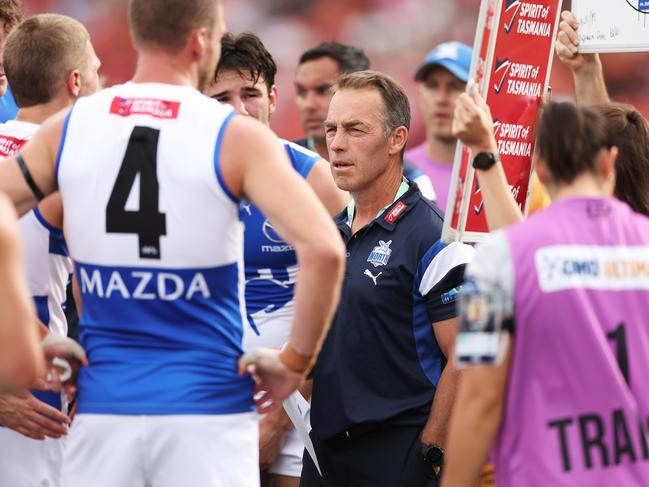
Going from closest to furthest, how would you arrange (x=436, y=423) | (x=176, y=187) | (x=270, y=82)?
1. (x=176, y=187)
2. (x=436, y=423)
3. (x=270, y=82)

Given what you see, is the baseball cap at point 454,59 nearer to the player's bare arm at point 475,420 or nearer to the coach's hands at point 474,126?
the coach's hands at point 474,126

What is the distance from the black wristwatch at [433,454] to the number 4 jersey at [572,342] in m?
1.32

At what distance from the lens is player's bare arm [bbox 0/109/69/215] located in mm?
3672

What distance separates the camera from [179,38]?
366cm

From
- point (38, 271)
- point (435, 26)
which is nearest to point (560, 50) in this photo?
point (38, 271)

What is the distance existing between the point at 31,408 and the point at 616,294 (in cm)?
220

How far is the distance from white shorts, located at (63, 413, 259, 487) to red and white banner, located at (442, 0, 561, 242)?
130cm

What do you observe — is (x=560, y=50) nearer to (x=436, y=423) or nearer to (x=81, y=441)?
(x=436, y=423)

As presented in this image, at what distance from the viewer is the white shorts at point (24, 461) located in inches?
179

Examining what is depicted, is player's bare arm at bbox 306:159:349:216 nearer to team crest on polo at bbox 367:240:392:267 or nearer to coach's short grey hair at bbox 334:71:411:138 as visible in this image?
coach's short grey hair at bbox 334:71:411:138

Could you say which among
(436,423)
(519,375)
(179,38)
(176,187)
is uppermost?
(179,38)

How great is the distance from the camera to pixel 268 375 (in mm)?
3662

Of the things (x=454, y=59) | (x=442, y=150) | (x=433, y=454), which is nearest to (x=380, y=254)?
(x=433, y=454)

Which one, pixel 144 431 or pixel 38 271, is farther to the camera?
pixel 38 271
